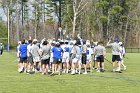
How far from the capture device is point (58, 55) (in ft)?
78.3

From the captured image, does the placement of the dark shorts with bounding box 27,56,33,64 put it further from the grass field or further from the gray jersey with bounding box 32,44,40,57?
the grass field

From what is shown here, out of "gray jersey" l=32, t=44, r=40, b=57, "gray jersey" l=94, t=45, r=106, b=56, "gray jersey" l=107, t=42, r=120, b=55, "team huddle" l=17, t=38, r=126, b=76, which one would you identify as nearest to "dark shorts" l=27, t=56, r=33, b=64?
"team huddle" l=17, t=38, r=126, b=76

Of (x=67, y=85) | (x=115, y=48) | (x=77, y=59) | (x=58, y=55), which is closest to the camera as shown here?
(x=67, y=85)

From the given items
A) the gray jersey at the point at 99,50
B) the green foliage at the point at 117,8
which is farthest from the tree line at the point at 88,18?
the gray jersey at the point at 99,50

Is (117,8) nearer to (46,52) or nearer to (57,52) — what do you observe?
(57,52)

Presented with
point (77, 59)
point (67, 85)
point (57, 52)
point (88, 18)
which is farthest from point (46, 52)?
point (88, 18)

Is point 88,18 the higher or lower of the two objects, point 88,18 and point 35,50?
the higher

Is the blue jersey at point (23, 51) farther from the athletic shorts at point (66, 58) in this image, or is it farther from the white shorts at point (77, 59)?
the white shorts at point (77, 59)

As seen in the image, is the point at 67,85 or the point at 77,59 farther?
the point at 77,59

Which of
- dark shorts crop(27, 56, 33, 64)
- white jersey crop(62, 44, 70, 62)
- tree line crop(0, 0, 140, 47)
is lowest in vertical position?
dark shorts crop(27, 56, 33, 64)

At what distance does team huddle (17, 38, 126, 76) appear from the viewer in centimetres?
2400

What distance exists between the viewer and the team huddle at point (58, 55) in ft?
78.7

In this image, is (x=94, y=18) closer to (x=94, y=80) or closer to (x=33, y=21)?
(x=33, y=21)

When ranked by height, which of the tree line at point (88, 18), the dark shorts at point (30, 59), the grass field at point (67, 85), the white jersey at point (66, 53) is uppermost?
the tree line at point (88, 18)
